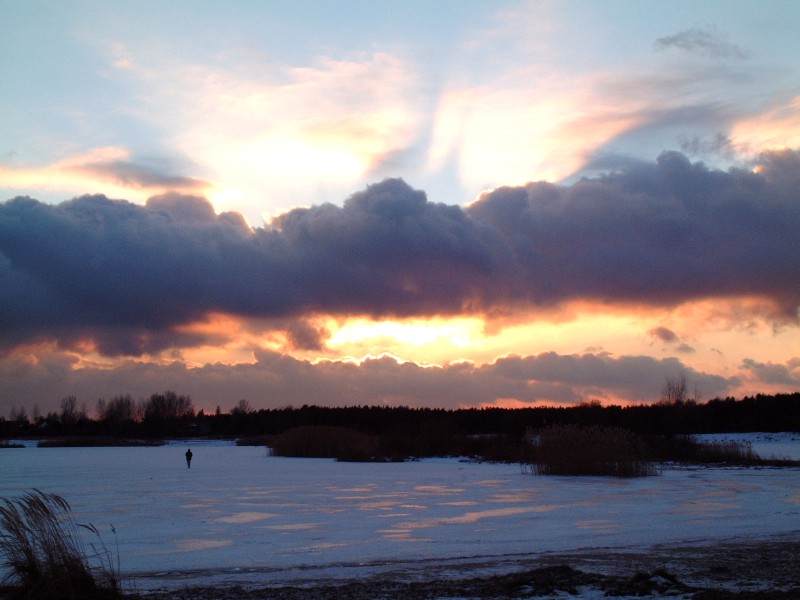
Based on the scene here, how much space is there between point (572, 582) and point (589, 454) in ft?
74.1

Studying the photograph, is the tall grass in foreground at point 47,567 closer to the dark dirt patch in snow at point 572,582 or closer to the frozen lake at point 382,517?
the dark dirt patch in snow at point 572,582

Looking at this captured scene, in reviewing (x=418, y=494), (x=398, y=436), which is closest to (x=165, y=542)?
(x=418, y=494)

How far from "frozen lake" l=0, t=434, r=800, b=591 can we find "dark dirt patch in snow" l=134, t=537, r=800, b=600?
0.72 m

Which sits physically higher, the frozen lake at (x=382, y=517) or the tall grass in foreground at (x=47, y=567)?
the tall grass in foreground at (x=47, y=567)

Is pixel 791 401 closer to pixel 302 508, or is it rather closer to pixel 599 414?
pixel 599 414

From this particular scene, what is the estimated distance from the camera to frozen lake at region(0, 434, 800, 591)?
1132 centimetres

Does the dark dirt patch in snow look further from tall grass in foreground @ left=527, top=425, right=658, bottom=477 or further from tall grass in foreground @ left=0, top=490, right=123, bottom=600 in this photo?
tall grass in foreground @ left=527, top=425, right=658, bottom=477

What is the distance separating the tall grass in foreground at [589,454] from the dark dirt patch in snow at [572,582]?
63.2ft

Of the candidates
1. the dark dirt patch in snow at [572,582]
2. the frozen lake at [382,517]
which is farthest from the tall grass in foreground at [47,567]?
the frozen lake at [382,517]

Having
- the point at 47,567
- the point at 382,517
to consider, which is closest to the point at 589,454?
the point at 382,517

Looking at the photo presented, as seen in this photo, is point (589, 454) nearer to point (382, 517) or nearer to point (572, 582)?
point (382, 517)

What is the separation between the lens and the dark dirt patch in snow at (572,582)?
26.7 feet

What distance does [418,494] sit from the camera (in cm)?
2258

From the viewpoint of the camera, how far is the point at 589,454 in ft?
99.8
